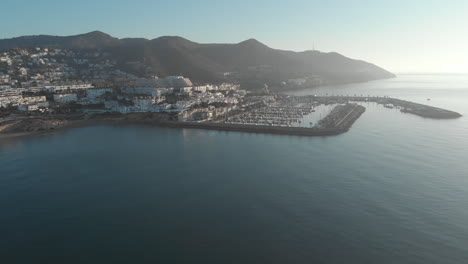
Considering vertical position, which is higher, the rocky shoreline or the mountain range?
the mountain range

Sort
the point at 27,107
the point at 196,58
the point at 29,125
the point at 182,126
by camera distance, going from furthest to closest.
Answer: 1. the point at 196,58
2. the point at 27,107
3. the point at 182,126
4. the point at 29,125

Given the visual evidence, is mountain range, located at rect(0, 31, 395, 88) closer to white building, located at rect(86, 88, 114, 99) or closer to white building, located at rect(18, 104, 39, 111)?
white building, located at rect(86, 88, 114, 99)

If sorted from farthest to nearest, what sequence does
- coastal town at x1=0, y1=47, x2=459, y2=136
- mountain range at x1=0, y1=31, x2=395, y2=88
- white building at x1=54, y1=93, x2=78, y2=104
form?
mountain range at x1=0, y1=31, x2=395, y2=88 < white building at x1=54, y1=93, x2=78, y2=104 < coastal town at x1=0, y1=47, x2=459, y2=136

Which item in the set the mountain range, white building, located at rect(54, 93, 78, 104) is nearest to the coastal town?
white building, located at rect(54, 93, 78, 104)

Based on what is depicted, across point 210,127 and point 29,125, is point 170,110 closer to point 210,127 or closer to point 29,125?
point 210,127

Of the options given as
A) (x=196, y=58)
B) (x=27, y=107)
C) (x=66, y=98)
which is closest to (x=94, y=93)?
(x=66, y=98)

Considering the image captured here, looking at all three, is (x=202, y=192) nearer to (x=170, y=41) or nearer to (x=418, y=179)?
(x=418, y=179)
